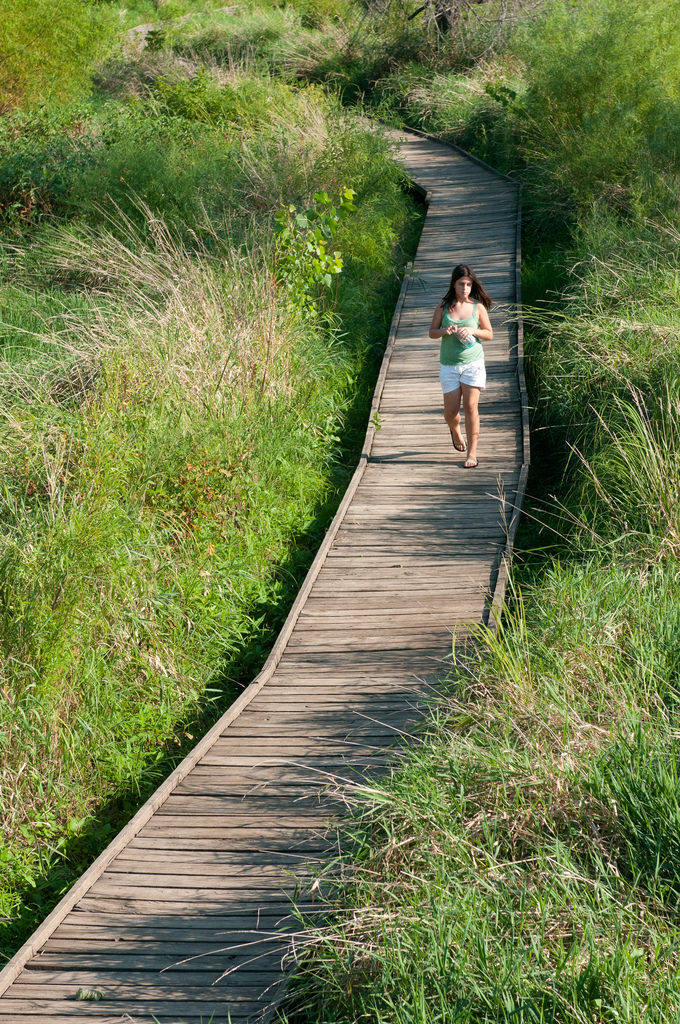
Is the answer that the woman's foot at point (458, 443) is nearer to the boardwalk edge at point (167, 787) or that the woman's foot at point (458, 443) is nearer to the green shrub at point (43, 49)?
the boardwalk edge at point (167, 787)

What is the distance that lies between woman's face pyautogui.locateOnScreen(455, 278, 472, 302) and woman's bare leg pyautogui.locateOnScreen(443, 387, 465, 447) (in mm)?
716

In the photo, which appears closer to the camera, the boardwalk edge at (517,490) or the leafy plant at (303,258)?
the boardwalk edge at (517,490)

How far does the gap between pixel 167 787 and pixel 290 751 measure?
628 mm

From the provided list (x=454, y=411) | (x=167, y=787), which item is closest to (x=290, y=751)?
(x=167, y=787)

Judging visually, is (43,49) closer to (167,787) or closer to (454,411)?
(454,411)

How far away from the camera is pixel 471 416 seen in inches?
283

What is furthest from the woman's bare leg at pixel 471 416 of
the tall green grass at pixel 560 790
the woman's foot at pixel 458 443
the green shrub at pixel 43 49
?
the green shrub at pixel 43 49

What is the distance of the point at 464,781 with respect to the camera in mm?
3479

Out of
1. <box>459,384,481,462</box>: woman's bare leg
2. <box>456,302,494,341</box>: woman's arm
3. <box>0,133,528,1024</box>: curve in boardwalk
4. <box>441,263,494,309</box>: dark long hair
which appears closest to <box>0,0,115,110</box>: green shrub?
<box>0,133,528,1024</box>: curve in boardwalk

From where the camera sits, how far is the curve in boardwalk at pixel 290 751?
11.0 feet

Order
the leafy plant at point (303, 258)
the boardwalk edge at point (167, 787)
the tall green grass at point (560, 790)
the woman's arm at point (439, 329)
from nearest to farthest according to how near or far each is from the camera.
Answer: the tall green grass at point (560, 790) < the boardwalk edge at point (167, 787) < the woman's arm at point (439, 329) < the leafy plant at point (303, 258)

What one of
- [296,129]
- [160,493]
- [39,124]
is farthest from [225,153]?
[160,493]

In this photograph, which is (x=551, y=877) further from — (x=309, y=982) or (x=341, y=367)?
(x=341, y=367)

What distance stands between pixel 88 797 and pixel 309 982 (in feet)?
6.94
